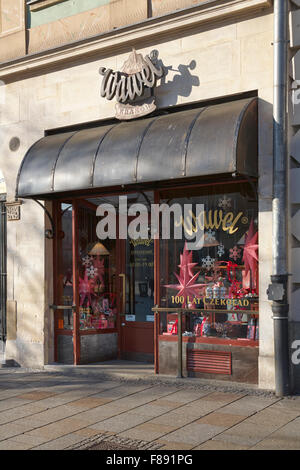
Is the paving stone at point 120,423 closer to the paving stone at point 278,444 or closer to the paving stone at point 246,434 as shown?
the paving stone at point 246,434

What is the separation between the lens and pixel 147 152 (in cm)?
927

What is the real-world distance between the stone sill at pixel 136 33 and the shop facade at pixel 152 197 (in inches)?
0.9

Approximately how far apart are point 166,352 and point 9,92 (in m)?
5.81

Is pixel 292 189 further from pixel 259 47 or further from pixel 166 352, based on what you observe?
pixel 166 352

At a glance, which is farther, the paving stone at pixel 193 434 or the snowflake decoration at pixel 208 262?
the snowflake decoration at pixel 208 262

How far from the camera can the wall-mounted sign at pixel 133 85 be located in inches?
387

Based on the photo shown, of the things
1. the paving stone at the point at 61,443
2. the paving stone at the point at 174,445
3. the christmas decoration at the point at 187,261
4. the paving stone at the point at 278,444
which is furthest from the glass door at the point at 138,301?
the paving stone at the point at 278,444

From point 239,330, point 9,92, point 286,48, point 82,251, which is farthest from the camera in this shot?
point 9,92

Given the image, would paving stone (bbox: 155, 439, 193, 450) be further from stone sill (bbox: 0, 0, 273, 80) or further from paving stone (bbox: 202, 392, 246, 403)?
stone sill (bbox: 0, 0, 273, 80)

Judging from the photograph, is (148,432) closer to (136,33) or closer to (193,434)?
(193,434)

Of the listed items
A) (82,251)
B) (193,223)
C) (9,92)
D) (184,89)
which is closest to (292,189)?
(193,223)

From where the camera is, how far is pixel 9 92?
12.0 metres

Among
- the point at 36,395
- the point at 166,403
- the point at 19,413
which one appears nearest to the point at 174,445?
the point at 166,403

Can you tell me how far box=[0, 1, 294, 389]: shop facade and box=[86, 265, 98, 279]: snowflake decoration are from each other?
0.19ft
